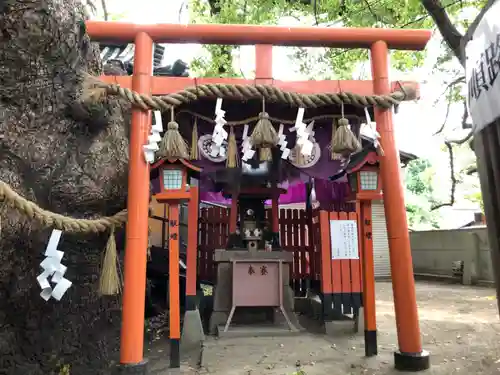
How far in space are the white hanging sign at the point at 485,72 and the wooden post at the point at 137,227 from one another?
3.23 metres

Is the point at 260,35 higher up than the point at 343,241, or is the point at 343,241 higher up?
the point at 260,35

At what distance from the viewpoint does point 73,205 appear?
4.21 meters

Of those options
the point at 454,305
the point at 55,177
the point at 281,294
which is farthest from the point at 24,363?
the point at 454,305

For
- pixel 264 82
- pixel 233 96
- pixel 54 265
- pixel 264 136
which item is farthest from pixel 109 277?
pixel 264 82

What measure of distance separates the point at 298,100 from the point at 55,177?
2859 millimetres

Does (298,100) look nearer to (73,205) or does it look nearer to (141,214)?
(141,214)

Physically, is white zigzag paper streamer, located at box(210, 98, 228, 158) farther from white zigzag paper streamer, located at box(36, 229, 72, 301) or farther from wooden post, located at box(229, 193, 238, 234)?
wooden post, located at box(229, 193, 238, 234)

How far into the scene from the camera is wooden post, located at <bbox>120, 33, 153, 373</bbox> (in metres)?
3.83

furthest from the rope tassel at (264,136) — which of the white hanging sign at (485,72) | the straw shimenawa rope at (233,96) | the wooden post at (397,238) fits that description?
the white hanging sign at (485,72)

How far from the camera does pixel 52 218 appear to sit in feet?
11.4

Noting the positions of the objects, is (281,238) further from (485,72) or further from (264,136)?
(485,72)

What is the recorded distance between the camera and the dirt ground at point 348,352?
4211mm

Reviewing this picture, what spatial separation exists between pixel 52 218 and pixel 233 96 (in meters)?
2.27

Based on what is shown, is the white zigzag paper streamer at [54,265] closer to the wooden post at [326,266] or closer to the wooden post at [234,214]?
the wooden post at [234,214]
